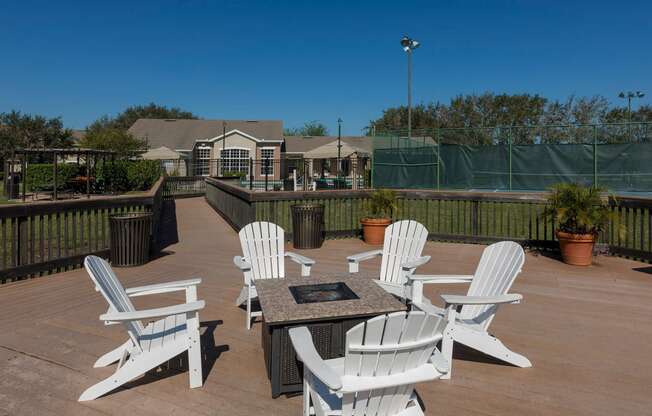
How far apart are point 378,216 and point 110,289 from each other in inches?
281

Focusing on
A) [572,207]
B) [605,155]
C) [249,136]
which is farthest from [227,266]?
[249,136]

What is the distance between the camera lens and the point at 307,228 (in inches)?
350

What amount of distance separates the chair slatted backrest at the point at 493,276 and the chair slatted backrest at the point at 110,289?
2.55 m

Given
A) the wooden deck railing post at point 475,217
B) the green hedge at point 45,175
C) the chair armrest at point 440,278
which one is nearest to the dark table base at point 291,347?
the chair armrest at point 440,278

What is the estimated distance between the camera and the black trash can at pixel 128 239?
7.13 metres

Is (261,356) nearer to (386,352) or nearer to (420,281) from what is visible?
(420,281)

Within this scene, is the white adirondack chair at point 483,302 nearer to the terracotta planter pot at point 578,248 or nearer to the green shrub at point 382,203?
the terracotta planter pot at point 578,248

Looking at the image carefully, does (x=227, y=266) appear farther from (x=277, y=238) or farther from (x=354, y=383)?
(x=354, y=383)

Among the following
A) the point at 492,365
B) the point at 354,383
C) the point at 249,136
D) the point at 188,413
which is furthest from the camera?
the point at 249,136

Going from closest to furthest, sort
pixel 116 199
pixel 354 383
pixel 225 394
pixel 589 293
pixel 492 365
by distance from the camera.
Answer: pixel 354 383 < pixel 225 394 < pixel 492 365 < pixel 589 293 < pixel 116 199

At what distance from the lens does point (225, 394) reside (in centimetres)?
316

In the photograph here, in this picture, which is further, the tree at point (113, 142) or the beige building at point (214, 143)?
the beige building at point (214, 143)

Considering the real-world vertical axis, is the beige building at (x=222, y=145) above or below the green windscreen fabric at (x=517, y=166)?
above

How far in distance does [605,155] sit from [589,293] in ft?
38.7
